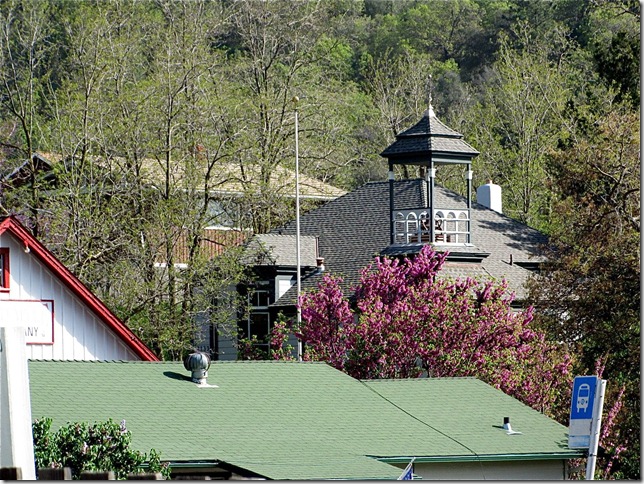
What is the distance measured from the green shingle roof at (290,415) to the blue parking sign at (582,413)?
435 cm

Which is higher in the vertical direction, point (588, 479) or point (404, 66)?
point (404, 66)

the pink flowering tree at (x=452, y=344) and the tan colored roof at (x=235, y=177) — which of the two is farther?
the tan colored roof at (x=235, y=177)

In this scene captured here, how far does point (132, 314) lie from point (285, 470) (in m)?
23.5

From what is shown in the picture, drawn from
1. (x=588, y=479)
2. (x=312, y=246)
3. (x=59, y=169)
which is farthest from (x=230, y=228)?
(x=588, y=479)

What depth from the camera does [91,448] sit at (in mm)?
17922

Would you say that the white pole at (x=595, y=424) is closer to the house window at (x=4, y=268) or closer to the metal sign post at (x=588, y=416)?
the metal sign post at (x=588, y=416)

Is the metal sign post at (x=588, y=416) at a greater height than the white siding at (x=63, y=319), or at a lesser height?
lesser

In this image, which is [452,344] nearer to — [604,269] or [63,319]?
[604,269]

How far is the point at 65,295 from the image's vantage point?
1160 inches

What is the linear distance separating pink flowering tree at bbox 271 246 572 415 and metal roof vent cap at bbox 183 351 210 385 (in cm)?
962

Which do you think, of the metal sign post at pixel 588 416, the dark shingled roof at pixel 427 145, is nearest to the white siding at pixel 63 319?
the dark shingled roof at pixel 427 145

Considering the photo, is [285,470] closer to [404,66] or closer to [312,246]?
[312,246]

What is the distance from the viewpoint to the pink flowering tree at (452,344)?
107ft

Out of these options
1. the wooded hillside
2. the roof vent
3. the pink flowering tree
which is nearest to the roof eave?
the roof vent
